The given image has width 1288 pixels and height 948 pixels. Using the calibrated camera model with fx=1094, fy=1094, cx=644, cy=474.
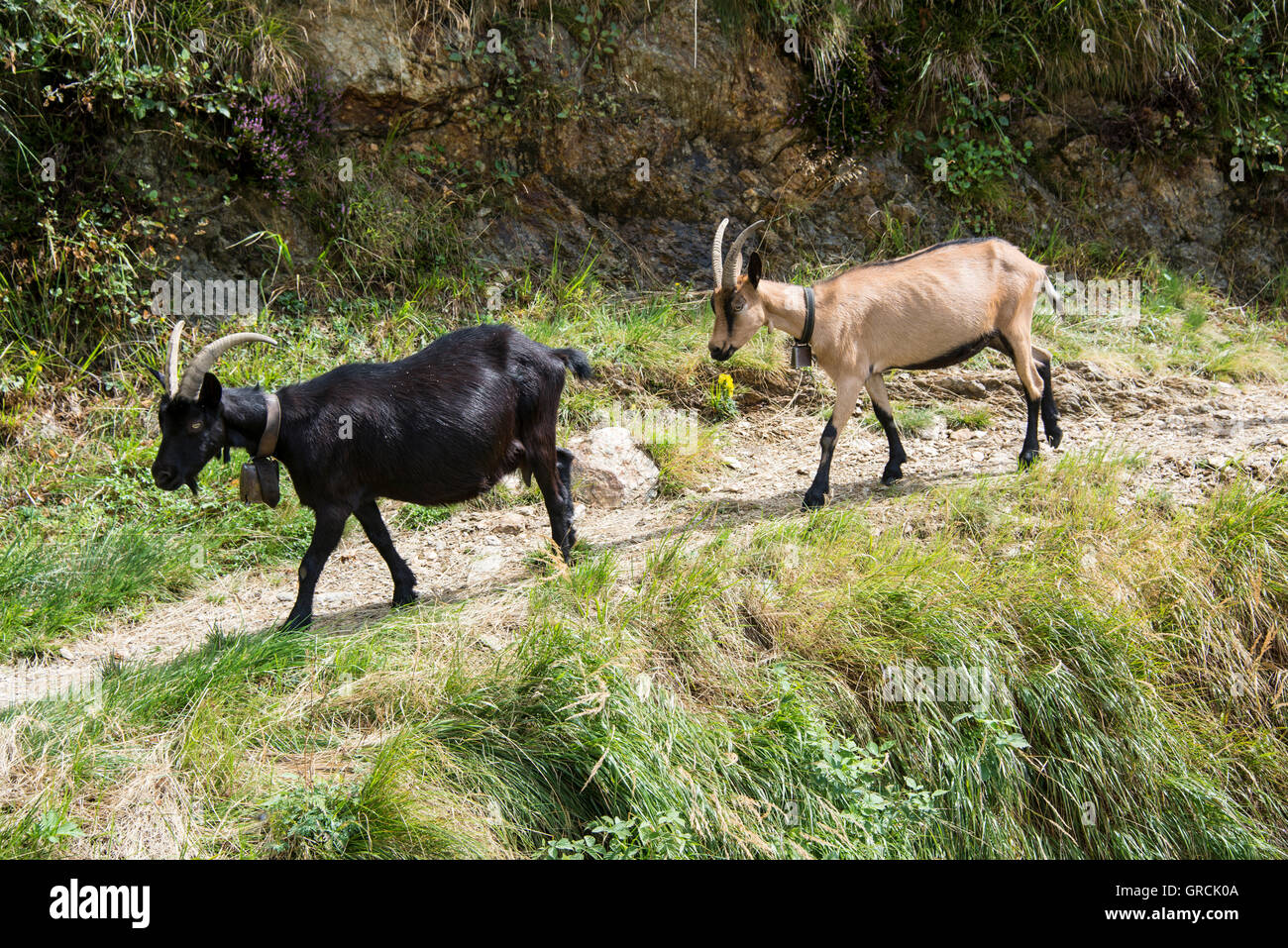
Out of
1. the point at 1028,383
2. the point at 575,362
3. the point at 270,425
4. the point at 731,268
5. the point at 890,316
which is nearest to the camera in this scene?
the point at 270,425

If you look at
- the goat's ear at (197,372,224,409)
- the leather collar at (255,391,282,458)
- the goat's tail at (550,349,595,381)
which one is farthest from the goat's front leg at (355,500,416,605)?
the goat's tail at (550,349,595,381)

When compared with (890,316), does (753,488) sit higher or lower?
lower

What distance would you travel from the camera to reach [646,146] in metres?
8.70

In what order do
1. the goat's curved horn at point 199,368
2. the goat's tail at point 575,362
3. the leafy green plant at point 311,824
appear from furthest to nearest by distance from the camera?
the goat's tail at point 575,362 < the goat's curved horn at point 199,368 < the leafy green plant at point 311,824

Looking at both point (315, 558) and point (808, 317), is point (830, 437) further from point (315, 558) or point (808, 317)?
point (315, 558)

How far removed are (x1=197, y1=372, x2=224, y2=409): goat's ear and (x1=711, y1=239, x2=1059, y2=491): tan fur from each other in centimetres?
259

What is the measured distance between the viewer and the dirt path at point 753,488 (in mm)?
5199

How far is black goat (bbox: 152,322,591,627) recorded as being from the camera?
4.66 m

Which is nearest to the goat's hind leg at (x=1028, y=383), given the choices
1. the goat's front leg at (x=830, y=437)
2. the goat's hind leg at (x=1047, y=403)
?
the goat's hind leg at (x=1047, y=403)

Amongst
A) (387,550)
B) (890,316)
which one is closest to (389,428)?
(387,550)

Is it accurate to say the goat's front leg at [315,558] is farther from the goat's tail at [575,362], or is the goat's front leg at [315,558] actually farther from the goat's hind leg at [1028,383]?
the goat's hind leg at [1028,383]

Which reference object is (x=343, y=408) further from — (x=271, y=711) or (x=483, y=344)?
(x=271, y=711)

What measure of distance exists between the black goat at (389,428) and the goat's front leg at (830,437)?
4.62ft

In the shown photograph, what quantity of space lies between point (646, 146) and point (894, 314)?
343cm
